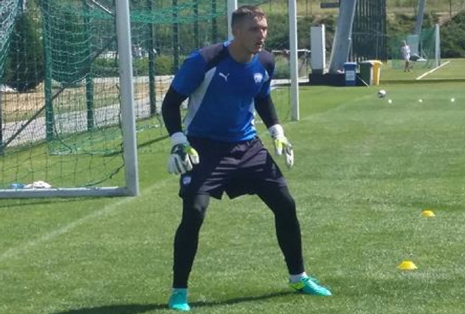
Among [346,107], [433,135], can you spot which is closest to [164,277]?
[433,135]

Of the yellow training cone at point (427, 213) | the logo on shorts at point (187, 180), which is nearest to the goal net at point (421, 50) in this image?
the yellow training cone at point (427, 213)

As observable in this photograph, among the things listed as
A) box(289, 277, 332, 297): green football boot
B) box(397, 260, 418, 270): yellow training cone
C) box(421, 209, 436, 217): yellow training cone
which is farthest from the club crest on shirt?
box(421, 209, 436, 217): yellow training cone

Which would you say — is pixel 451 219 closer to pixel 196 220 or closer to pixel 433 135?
pixel 196 220

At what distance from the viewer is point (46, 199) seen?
13.6 meters

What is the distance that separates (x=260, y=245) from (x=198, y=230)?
256 centimetres

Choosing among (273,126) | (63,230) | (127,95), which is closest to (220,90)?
(273,126)

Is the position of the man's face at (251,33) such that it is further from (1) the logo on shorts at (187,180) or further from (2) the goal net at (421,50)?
(2) the goal net at (421,50)

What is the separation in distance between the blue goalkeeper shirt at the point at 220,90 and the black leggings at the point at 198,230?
0.47 metres

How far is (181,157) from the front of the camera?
7488mm

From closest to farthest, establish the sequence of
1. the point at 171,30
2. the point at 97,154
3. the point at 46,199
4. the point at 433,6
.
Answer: the point at 46,199 < the point at 97,154 < the point at 171,30 < the point at 433,6

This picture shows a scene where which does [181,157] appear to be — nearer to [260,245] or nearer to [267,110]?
[267,110]

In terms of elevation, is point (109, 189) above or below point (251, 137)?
below

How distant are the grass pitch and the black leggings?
0.27 meters

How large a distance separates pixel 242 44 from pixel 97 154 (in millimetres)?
11018
